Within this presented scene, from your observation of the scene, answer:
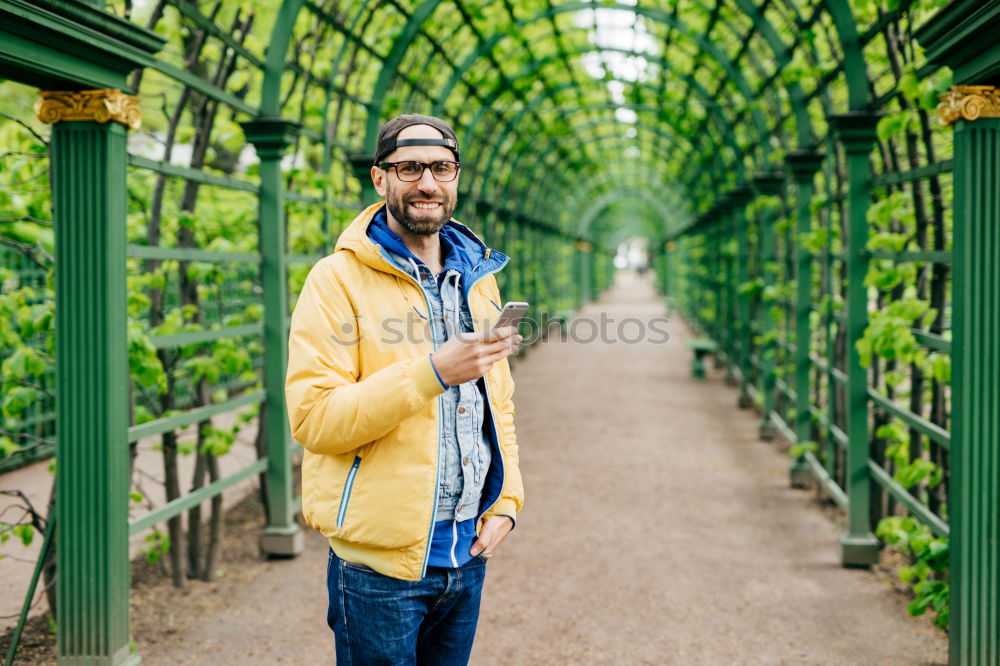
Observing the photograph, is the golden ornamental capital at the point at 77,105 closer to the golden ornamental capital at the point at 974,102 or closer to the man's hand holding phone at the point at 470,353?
the man's hand holding phone at the point at 470,353

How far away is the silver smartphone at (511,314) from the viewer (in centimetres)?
172

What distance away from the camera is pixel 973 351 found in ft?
10.5

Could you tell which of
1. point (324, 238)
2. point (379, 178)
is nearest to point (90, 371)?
point (379, 178)

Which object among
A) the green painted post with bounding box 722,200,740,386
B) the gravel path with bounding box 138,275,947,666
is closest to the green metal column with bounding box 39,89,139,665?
the gravel path with bounding box 138,275,947,666

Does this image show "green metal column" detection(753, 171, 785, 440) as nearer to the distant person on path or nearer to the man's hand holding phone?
the distant person on path

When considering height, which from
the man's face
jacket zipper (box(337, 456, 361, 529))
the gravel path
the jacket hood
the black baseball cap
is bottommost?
the gravel path

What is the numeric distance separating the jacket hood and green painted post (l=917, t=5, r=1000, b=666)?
1.97m

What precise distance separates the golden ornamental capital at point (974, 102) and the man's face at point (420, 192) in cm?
213

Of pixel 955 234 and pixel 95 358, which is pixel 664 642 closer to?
pixel 955 234

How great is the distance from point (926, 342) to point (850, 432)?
1312 mm

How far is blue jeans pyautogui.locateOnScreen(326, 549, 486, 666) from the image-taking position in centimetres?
190

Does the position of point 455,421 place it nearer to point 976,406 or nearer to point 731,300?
point 976,406

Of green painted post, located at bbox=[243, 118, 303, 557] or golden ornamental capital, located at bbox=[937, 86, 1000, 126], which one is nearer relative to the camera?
golden ornamental capital, located at bbox=[937, 86, 1000, 126]

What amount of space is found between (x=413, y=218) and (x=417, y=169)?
11 cm
